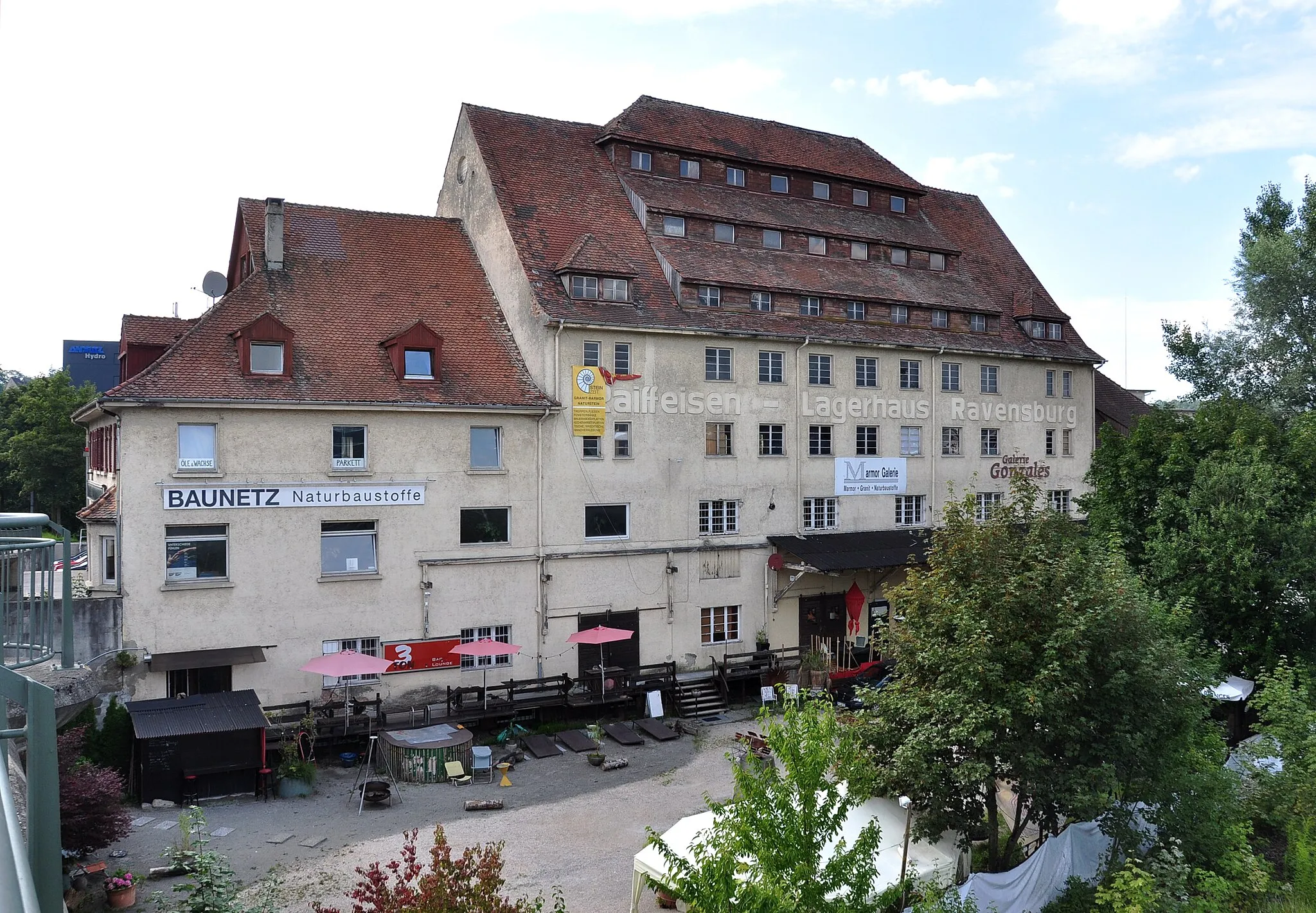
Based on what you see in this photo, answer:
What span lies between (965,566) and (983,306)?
81.7 feet

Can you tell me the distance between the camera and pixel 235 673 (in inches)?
995

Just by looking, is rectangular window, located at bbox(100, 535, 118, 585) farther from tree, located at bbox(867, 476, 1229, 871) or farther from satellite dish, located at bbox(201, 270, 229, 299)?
tree, located at bbox(867, 476, 1229, 871)

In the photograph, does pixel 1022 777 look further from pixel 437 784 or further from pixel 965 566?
pixel 437 784

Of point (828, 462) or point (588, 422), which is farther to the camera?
point (828, 462)

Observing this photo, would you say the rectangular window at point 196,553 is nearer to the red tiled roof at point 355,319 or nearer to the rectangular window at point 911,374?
the red tiled roof at point 355,319

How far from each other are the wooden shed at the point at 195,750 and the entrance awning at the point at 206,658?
1697mm

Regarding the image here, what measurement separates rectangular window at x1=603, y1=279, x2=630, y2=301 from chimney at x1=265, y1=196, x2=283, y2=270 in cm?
947

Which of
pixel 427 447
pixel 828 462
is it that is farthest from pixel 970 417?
pixel 427 447

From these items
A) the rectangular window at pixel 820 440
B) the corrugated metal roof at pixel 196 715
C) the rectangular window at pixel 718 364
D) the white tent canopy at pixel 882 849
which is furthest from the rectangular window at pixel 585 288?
the white tent canopy at pixel 882 849

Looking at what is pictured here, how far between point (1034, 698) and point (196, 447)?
66.1 feet

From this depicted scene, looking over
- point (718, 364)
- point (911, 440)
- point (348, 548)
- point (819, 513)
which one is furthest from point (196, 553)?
point (911, 440)

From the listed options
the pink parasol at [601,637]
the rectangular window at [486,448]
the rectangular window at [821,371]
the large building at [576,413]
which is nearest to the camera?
the large building at [576,413]

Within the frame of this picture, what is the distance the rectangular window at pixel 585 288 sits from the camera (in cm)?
3034

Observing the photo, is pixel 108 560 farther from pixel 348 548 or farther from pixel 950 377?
pixel 950 377
